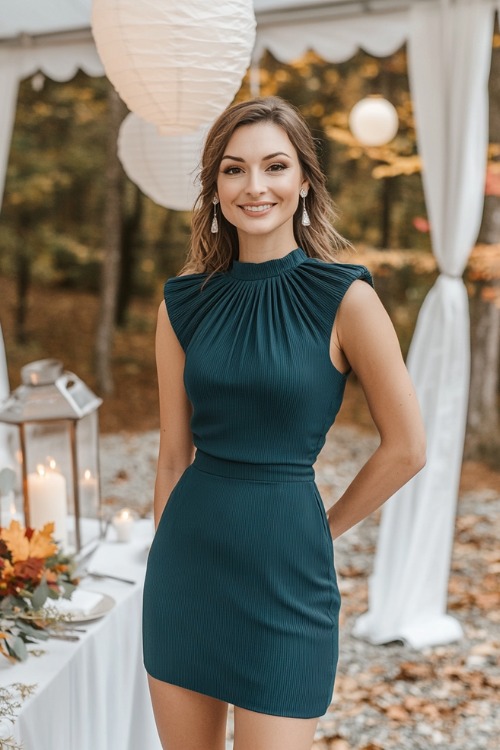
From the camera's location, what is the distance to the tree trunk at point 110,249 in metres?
7.55

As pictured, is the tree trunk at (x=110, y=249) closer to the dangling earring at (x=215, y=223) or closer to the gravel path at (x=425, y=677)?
the gravel path at (x=425, y=677)

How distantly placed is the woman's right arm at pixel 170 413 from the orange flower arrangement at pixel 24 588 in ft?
0.79

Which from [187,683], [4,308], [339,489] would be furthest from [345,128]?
[187,683]

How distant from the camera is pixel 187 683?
1404 mm

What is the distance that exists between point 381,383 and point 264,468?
0.24 metres

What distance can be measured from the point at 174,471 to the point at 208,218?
499mm

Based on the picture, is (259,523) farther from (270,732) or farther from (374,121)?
(374,121)

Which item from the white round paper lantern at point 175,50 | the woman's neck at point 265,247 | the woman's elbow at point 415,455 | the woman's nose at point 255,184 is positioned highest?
the white round paper lantern at point 175,50

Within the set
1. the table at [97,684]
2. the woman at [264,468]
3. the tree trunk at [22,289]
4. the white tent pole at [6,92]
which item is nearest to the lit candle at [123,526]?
the table at [97,684]

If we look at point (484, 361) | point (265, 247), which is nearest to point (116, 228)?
point (484, 361)

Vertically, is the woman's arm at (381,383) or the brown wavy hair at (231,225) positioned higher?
the brown wavy hair at (231,225)

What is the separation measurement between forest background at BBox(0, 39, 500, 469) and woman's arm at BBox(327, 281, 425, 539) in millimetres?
5892

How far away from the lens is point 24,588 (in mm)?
1503

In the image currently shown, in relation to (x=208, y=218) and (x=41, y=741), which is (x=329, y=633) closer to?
(x=41, y=741)
